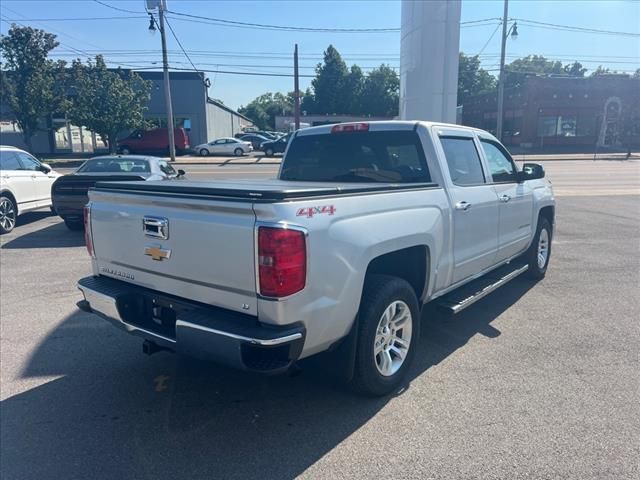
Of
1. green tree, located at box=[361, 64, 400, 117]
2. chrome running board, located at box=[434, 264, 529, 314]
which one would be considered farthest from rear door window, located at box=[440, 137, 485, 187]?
green tree, located at box=[361, 64, 400, 117]

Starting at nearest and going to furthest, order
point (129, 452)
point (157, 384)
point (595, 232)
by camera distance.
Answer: point (129, 452) → point (157, 384) → point (595, 232)

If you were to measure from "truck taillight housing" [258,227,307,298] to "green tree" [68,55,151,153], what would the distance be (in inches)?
1282

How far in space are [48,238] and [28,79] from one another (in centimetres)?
2785

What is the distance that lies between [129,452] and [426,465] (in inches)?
70.0

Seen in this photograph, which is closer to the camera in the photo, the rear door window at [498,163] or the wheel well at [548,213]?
the rear door window at [498,163]

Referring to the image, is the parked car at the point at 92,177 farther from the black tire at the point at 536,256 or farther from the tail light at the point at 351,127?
the black tire at the point at 536,256

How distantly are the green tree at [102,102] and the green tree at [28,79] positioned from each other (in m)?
1.46

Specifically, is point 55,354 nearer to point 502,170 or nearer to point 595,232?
point 502,170

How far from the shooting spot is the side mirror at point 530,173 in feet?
18.0

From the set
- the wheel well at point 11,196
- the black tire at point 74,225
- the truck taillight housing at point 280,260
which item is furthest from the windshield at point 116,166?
the truck taillight housing at point 280,260

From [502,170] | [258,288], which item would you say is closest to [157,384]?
[258,288]

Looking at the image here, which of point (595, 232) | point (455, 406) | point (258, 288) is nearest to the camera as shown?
point (258, 288)

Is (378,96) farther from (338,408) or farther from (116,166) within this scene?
(338,408)

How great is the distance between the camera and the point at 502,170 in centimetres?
526
